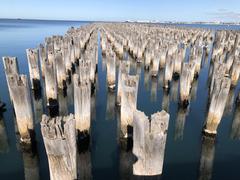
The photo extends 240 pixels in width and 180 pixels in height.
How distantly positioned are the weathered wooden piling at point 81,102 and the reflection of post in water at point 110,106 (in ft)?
11.9

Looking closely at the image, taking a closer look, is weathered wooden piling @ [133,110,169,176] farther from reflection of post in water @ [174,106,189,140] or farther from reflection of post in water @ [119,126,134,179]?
reflection of post in water @ [174,106,189,140]

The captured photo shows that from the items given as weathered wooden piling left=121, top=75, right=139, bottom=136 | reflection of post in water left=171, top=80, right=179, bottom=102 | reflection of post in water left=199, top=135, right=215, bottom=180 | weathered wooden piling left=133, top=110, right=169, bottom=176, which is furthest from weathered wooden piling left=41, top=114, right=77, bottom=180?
reflection of post in water left=171, top=80, right=179, bottom=102

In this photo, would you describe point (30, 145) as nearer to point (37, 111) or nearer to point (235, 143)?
point (37, 111)

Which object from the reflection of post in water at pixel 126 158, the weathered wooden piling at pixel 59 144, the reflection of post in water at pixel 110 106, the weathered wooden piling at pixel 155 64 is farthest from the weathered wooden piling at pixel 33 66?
the weathered wooden piling at pixel 59 144

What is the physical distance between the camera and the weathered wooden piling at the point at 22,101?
24.2 feet

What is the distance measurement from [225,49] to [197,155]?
14.8 meters

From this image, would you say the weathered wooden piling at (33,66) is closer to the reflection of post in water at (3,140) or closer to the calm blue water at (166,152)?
the calm blue water at (166,152)

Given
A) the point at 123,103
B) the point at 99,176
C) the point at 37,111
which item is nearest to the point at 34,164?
the point at 99,176

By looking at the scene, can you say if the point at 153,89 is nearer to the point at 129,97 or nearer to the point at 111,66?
the point at 111,66

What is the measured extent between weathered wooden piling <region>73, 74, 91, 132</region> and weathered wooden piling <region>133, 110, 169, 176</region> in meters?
3.05

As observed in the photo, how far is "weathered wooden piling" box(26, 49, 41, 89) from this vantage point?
12258 millimetres

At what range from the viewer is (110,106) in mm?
12727

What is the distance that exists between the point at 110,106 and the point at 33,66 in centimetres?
456

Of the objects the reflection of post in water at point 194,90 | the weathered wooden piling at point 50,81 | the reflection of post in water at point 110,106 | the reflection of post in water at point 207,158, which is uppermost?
the weathered wooden piling at point 50,81
